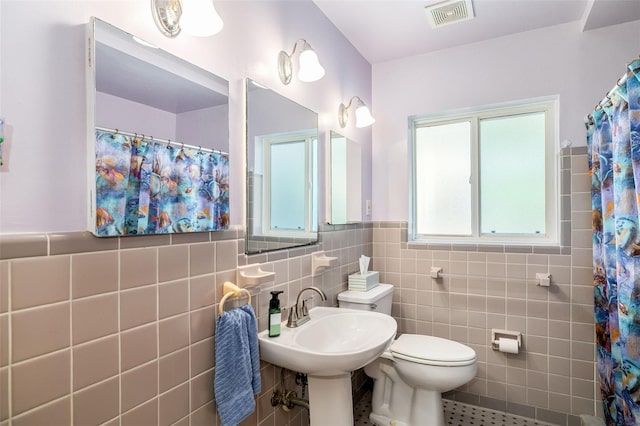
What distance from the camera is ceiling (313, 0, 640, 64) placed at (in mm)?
1906

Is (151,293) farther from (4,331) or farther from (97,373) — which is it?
(4,331)

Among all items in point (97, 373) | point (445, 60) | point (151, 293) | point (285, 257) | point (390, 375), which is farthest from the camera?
point (445, 60)

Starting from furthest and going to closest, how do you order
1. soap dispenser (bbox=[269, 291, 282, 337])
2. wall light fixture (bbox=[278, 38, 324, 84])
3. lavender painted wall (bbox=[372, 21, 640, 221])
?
lavender painted wall (bbox=[372, 21, 640, 221]), wall light fixture (bbox=[278, 38, 324, 84]), soap dispenser (bbox=[269, 291, 282, 337])

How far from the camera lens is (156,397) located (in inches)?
40.0

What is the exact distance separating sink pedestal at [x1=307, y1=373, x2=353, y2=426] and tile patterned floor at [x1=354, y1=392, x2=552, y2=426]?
0.72m

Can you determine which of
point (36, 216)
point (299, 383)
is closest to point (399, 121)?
point (299, 383)

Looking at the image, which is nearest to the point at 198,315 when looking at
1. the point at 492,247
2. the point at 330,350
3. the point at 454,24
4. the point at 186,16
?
the point at 330,350

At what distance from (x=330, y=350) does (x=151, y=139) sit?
1186 mm

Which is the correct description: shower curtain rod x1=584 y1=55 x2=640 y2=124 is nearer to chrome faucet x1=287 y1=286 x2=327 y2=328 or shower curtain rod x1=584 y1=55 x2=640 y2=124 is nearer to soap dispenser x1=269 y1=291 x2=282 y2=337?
chrome faucet x1=287 y1=286 x2=327 y2=328

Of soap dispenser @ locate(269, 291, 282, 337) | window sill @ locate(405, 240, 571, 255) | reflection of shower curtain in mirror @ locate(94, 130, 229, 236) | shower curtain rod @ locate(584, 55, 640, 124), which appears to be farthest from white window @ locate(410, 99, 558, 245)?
reflection of shower curtain in mirror @ locate(94, 130, 229, 236)

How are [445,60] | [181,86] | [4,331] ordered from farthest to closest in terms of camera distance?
[445,60]
[181,86]
[4,331]

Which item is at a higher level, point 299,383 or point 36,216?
point 36,216

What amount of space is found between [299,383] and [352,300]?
0.57 meters

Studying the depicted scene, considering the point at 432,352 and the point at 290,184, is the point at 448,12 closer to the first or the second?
the point at 290,184
